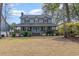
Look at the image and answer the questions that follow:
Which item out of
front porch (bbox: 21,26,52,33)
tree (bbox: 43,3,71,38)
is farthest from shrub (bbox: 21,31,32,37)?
tree (bbox: 43,3,71,38)

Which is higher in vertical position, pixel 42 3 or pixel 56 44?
pixel 42 3

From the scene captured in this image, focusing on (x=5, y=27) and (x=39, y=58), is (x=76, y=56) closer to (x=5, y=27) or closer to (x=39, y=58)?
(x=39, y=58)

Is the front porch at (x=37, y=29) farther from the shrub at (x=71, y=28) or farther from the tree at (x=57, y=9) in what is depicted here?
the tree at (x=57, y=9)

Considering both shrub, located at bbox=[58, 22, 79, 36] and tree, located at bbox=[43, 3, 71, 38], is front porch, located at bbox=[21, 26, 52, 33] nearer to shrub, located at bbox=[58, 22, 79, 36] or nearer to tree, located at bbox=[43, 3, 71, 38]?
shrub, located at bbox=[58, 22, 79, 36]

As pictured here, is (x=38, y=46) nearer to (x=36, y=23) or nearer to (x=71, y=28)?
(x=36, y=23)

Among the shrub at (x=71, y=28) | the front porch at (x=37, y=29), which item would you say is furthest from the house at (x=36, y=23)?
the shrub at (x=71, y=28)

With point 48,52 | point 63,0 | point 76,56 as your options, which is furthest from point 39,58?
point 63,0

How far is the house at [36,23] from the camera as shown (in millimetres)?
6312

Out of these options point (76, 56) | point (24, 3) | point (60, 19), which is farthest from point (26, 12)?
point (76, 56)

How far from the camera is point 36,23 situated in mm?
6355

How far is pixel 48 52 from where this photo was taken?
6223 mm

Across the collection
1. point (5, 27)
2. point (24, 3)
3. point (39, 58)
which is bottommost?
point (39, 58)

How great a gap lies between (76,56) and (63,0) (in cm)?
94

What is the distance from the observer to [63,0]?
6.31 metres
